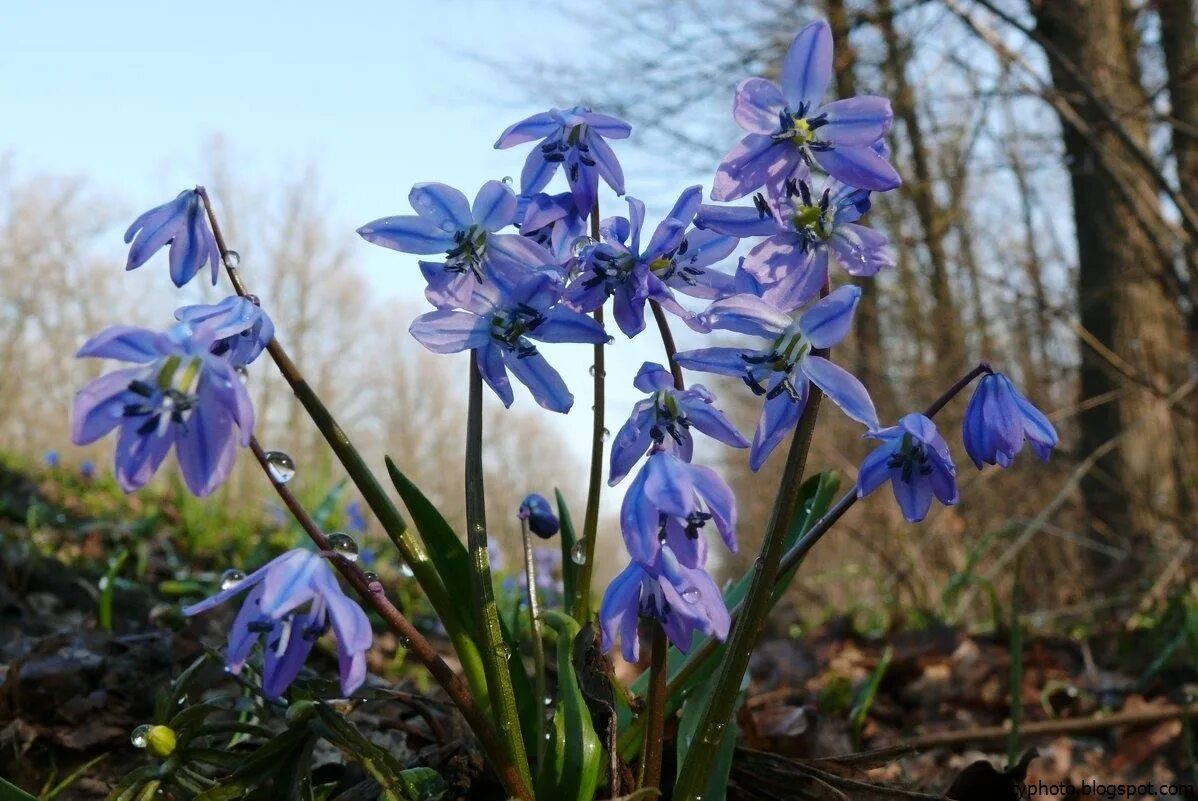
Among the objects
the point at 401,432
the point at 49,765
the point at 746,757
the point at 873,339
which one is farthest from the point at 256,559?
the point at 401,432

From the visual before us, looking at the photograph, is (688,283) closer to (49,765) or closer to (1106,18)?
(49,765)

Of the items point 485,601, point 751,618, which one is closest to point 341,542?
point 485,601

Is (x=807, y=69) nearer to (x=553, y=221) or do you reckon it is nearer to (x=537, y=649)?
(x=553, y=221)

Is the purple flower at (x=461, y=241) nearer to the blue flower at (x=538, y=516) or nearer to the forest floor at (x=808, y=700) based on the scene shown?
the blue flower at (x=538, y=516)

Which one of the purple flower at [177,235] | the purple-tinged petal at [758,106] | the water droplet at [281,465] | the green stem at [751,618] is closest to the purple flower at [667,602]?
the green stem at [751,618]

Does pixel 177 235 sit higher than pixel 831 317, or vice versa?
pixel 177 235

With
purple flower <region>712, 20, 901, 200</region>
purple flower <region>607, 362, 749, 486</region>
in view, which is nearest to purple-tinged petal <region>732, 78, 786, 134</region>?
purple flower <region>712, 20, 901, 200</region>
